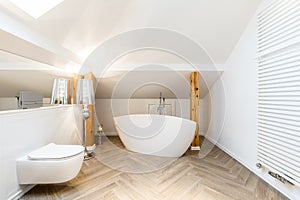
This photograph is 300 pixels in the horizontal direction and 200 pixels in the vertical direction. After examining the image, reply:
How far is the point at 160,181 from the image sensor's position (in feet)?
6.73

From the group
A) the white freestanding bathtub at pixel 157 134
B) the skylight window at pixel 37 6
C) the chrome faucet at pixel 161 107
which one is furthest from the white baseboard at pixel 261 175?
the skylight window at pixel 37 6

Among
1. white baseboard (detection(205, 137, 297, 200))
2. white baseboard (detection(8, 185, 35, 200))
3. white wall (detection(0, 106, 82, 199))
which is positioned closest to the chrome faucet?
white baseboard (detection(205, 137, 297, 200))

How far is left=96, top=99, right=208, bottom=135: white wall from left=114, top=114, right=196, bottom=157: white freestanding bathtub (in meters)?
0.91

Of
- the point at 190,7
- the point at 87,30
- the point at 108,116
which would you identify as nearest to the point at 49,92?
the point at 87,30

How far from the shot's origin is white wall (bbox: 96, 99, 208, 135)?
4.39 meters

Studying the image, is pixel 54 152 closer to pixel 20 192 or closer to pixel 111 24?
pixel 20 192

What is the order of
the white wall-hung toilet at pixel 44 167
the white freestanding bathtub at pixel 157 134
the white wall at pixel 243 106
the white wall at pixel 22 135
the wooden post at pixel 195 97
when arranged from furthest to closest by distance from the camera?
the wooden post at pixel 195 97
the white freestanding bathtub at pixel 157 134
the white wall at pixel 243 106
the white wall-hung toilet at pixel 44 167
the white wall at pixel 22 135

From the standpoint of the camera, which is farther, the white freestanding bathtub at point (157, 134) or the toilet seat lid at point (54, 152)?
the white freestanding bathtub at point (157, 134)

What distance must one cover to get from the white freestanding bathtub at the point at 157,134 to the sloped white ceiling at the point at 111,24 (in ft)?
4.19

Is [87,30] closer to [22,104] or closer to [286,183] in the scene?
[22,104]

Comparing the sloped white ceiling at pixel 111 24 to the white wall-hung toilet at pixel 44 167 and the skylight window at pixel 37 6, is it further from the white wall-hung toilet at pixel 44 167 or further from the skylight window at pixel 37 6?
the white wall-hung toilet at pixel 44 167

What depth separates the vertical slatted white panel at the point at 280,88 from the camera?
5.42ft

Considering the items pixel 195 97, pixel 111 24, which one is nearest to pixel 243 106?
pixel 195 97

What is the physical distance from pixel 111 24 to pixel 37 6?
981 millimetres
